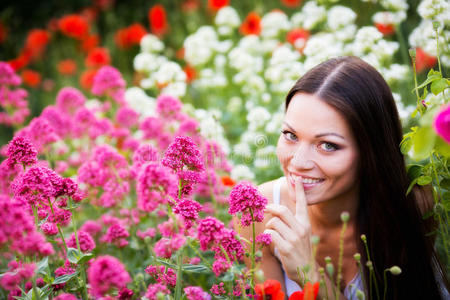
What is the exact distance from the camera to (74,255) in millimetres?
1455

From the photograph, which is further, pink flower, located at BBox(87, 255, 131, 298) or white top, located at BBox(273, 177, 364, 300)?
white top, located at BBox(273, 177, 364, 300)

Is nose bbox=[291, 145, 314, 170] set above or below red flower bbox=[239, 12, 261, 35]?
below

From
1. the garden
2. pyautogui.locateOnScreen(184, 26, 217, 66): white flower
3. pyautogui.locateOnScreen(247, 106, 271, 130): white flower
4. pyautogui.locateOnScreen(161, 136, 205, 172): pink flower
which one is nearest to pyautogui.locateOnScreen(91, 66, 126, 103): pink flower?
the garden

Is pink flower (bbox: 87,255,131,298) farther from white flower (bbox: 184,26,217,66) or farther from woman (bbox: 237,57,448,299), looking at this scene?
white flower (bbox: 184,26,217,66)

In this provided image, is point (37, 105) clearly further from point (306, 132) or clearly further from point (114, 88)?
point (306, 132)

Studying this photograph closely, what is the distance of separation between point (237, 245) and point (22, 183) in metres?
0.65

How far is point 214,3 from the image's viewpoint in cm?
466

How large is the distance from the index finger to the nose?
56mm

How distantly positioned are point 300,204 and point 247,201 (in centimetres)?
48

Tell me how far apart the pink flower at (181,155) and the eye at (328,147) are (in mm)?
581

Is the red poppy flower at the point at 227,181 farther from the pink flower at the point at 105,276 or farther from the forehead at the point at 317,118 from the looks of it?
the pink flower at the point at 105,276

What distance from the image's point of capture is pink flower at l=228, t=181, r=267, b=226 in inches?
49.1

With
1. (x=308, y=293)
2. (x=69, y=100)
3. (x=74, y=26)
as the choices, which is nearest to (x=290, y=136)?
(x=308, y=293)

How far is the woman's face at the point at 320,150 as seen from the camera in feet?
5.48
